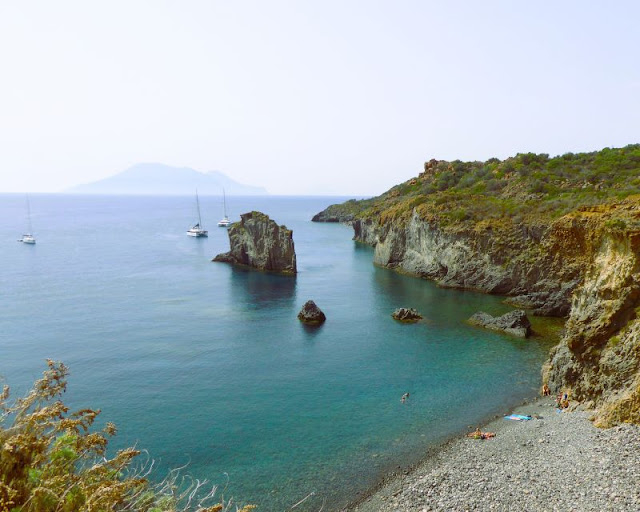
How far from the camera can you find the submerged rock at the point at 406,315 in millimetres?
57425

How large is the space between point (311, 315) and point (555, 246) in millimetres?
34434

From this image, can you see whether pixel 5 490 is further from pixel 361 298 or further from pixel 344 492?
pixel 361 298

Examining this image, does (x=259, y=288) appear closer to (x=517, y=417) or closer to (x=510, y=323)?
(x=510, y=323)

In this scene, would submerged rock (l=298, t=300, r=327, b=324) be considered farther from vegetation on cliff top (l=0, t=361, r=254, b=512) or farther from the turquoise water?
vegetation on cliff top (l=0, t=361, r=254, b=512)

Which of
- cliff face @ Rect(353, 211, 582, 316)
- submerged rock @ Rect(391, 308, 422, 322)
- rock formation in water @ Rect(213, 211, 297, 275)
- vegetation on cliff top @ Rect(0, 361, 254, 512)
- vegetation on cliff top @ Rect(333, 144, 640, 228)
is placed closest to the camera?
vegetation on cliff top @ Rect(0, 361, 254, 512)

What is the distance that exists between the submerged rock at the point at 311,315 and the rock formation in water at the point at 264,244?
97.5ft

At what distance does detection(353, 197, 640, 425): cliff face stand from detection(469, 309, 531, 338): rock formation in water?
7583 mm

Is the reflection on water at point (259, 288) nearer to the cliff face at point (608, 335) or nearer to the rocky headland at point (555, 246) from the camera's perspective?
the rocky headland at point (555, 246)

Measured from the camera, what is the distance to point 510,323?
51000 mm

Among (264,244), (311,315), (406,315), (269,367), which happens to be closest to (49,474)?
(269,367)

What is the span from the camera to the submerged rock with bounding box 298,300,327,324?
5706 cm

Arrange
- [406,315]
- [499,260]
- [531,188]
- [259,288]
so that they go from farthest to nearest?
[531,188]
[259,288]
[499,260]
[406,315]

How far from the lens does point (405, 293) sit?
72.2 m

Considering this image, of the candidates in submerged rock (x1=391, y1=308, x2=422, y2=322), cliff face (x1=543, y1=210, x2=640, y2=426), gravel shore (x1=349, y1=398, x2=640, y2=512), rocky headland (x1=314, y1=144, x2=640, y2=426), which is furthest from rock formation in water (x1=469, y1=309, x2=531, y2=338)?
gravel shore (x1=349, y1=398, x2=640, y2=512)
